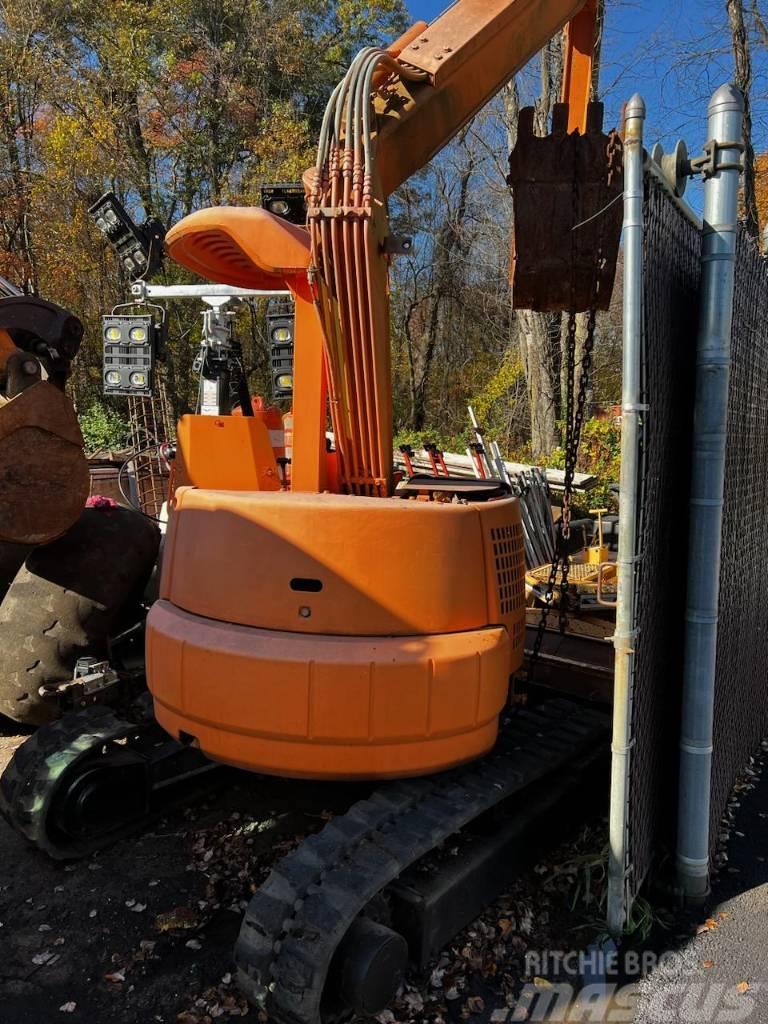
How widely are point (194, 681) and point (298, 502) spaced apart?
86cm

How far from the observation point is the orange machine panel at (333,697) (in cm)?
299

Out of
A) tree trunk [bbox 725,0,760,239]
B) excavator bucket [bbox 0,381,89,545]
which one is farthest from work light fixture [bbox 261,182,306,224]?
tree trunk [bbox 725,0,760,239]

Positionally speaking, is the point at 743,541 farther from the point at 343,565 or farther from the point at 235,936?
the point at 235,936

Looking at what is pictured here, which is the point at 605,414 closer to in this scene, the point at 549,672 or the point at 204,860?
the point at 549,672

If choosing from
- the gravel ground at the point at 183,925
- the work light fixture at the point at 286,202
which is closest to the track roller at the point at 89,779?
the gravel ground at the point at 183,925

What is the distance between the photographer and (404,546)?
3115 millimetres

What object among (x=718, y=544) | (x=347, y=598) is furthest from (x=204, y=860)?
(x=718, y=544)

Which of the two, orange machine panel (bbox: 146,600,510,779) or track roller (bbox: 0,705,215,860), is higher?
orange machine panel (bbox: 146,600,510,779)

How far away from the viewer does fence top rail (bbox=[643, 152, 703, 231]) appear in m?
2.80

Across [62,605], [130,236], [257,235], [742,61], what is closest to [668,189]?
[257,235]

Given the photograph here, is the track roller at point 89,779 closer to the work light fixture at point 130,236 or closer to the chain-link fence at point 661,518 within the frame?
the chain-link fence at point 661,518

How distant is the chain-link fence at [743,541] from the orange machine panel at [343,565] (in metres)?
1.39

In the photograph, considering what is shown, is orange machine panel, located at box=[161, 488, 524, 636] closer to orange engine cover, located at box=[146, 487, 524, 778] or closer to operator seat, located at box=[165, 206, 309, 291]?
orange engine cover, located at box=[146, 487, 524, 778]

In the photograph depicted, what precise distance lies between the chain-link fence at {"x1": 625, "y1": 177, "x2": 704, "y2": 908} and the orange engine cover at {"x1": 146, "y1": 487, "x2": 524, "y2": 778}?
2.13 ft
